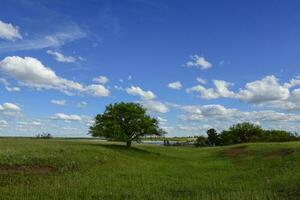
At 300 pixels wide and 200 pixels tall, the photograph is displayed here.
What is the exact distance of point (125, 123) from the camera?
72250 mm

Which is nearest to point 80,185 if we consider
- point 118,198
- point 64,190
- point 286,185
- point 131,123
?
point 64,190

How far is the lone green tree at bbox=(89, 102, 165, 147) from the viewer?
232 ft

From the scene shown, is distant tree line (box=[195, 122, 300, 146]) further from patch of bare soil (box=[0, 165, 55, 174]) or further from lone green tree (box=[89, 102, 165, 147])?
patch of bare soil (box=[0, 165, 55, 174])

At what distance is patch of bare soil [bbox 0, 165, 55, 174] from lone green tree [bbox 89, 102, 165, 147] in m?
35.0

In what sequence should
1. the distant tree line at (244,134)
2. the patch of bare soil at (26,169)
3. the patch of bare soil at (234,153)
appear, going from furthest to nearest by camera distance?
the distant tree line at (244,134) → the patch of bare soil at (234,153) → the patch of bare soil at (26,169)

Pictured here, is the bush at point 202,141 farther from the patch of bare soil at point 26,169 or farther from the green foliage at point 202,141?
the patch of bare soil at point 26,169

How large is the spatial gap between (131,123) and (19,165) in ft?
126

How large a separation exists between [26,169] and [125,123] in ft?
129

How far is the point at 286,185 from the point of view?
2736 centimetres

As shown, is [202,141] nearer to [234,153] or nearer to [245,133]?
[245,133]

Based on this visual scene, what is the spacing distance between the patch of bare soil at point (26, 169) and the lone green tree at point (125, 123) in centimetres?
3505

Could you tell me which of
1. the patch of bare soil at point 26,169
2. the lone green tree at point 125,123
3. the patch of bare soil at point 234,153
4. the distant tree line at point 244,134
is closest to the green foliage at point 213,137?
the distant tree line at point 244,134

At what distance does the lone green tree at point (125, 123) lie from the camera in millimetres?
70812

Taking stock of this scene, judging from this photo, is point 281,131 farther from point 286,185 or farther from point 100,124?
point 286,185
